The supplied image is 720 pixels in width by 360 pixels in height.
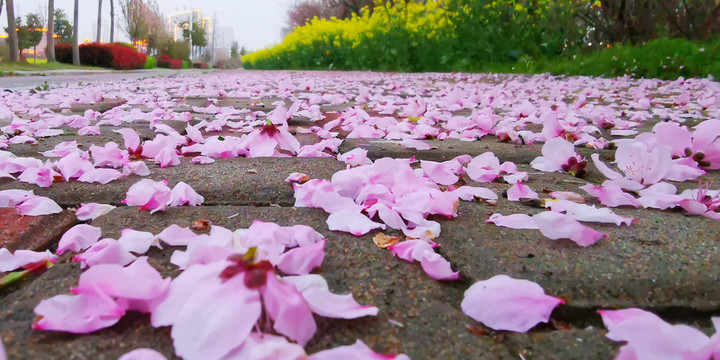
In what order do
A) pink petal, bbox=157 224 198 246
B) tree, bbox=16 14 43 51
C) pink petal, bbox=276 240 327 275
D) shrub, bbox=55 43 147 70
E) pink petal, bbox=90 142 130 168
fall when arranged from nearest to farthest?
1. pink petal, bbox=276 240 327 275
2. pink petal, bbox=157 224 198 246
3. pink petal, bbox=90 142 130 168
4. shrub, bbox=55 43 147 70
5. tree, bbox=16 14 43 51

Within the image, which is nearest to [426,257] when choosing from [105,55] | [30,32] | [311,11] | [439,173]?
[439,173]

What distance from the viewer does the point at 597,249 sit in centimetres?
89

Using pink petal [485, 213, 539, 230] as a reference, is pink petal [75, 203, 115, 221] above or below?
below

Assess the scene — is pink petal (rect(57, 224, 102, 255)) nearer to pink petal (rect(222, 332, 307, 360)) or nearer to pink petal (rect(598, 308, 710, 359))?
pink petal (rect(222, 332, 307, 360))

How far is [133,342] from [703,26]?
894 centimetres

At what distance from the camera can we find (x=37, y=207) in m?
1.07

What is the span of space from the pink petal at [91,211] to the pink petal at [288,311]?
2.12 feet

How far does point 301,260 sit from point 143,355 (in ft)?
0.89

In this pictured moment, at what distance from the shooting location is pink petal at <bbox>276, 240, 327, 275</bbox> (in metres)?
0.76

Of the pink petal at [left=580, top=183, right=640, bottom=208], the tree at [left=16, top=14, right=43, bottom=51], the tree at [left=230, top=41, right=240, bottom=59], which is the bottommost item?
the pink petal at [left=580, top=183, right=640, bottom=208]

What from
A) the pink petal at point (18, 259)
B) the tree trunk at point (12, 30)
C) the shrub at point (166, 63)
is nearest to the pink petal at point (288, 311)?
the pink petal at point (18, 259)

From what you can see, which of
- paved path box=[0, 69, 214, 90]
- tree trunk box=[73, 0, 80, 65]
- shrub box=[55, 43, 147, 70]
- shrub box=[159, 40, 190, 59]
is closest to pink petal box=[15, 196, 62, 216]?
paved path box=[0, 69, 214, 90]

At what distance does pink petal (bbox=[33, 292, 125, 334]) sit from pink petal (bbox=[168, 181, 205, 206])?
1.66 ft

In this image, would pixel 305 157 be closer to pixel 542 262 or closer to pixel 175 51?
pixel 542 262
